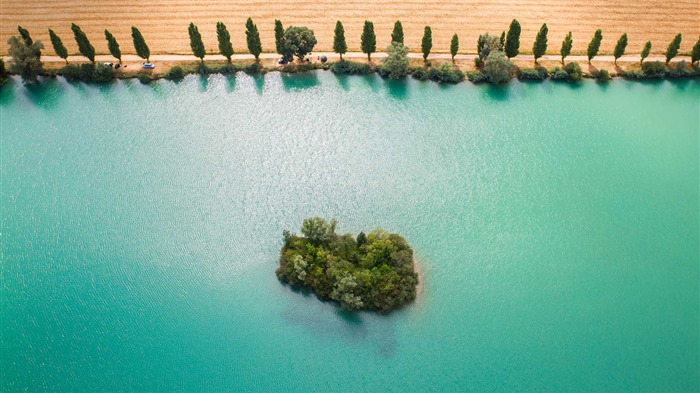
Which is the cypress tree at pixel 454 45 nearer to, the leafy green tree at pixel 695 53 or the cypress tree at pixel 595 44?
the cypress tree at pixel 595 44

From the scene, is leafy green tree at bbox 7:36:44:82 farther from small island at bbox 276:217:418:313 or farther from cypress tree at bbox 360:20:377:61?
small island at bbox 276:217:418:313

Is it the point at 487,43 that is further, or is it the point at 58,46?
the point at 58,46

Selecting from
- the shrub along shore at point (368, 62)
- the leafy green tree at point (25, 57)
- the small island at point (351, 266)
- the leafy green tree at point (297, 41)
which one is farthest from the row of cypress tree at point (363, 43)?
the small island at point (351, 266)

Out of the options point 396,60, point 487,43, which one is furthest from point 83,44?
point 487,43

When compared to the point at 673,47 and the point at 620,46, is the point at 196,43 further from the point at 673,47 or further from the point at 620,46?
the point at 673,47

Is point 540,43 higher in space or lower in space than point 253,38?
higher

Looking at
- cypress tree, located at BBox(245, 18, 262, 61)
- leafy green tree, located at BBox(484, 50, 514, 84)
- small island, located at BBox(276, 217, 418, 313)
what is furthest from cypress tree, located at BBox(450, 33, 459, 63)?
small island, located at BBox(276, 217, 418, 313)
